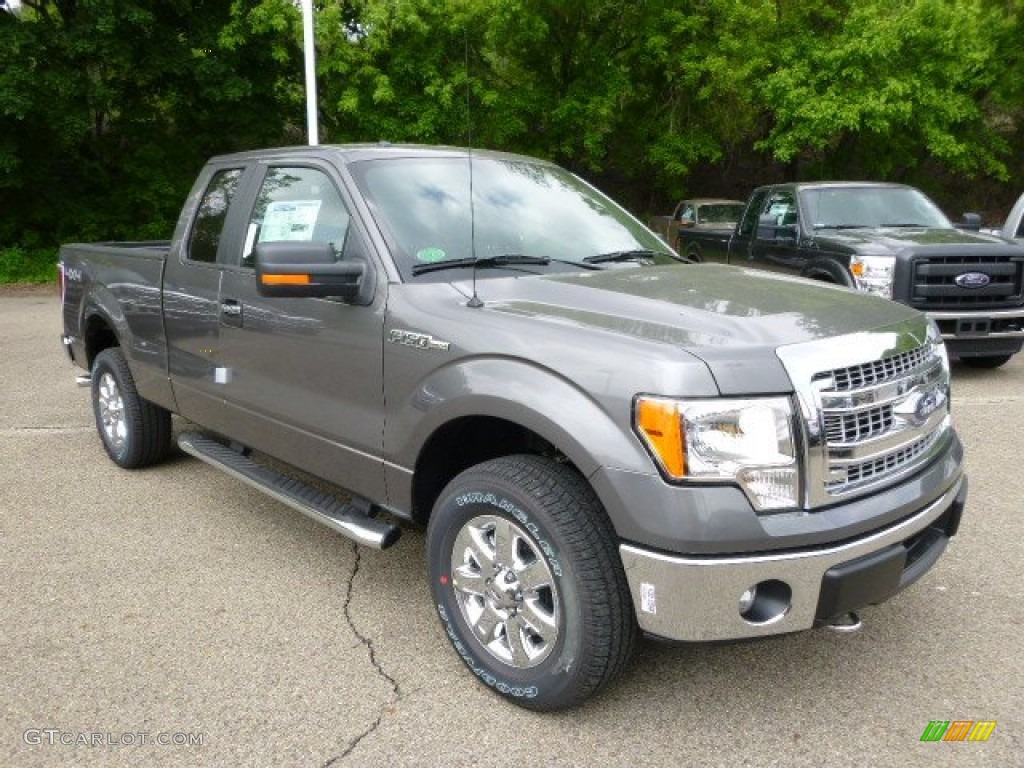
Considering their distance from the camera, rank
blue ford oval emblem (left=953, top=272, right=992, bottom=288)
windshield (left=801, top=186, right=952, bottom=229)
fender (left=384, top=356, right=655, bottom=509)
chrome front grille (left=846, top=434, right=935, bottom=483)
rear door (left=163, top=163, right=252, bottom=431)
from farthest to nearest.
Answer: windshield (left=801, top=186, right=952, bottom=229) < blue ford oval emblem (left=953, top=272, right=992, bottom=288) < rear door (left=163, top=163, right=252, bottom=431) < chrome front grille (left=846, top=434, right=935, bottom=483) < fender (left=384, top=356, right=655, bottom=509)

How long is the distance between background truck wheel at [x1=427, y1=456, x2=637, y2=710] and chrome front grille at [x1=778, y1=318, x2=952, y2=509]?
2.17 feet

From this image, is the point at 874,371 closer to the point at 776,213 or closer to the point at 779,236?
the point at 779,236

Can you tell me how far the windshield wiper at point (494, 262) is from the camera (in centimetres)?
342

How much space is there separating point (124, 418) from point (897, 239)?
666 cm

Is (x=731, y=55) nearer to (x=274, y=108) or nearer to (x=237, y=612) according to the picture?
(x=274, y=108)

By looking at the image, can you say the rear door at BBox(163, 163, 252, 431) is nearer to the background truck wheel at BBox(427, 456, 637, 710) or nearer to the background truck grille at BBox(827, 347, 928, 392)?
the background truck wheel at BBox(427, 456, 637, 710)

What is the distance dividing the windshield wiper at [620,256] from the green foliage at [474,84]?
13508 millimetres

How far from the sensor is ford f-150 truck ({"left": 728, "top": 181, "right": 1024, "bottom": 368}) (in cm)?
773

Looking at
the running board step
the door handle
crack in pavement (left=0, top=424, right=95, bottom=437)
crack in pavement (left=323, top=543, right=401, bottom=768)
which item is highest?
the door handle

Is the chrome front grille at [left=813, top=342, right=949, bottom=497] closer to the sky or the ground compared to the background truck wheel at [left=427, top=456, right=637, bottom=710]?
closer to the sky

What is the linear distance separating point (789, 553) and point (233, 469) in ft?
9.04

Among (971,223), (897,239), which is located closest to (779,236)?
(897,239)

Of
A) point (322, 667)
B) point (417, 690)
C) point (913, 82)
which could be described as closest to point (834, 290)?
point (417, 690)

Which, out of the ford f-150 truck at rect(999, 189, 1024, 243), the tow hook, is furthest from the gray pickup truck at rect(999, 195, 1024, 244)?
the tow hook
